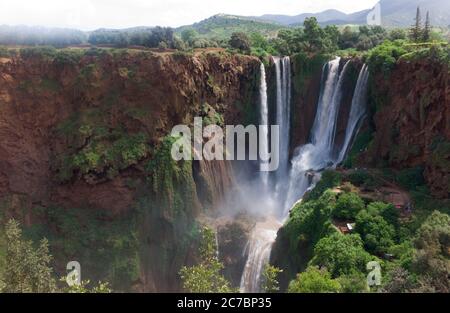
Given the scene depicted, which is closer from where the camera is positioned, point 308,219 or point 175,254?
point 308,219

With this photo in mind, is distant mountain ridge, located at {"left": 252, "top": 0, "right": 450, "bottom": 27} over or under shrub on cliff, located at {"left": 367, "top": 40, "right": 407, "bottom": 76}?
over

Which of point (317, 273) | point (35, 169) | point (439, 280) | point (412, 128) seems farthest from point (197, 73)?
point (439, 280)

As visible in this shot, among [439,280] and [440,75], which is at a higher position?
[440,75]

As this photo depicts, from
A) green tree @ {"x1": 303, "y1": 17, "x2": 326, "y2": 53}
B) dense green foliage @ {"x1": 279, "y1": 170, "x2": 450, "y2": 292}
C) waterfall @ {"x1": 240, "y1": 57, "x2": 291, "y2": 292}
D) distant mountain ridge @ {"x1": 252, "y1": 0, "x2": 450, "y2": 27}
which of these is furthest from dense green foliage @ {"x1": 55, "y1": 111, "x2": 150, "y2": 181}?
distant mountain ridge @ {"x1": 252, "y1": 0, "x2": 450, "y2": 27}

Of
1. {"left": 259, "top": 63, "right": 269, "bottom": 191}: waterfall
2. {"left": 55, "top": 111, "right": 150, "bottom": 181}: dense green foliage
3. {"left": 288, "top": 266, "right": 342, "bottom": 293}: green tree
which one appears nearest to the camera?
{"left": 288, "top": 266, "right": 342, "bottom": 293}: green tree

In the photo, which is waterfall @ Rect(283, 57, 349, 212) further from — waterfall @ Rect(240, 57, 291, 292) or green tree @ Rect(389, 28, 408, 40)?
green tree @ Rect(389, 28, 408, 40)
